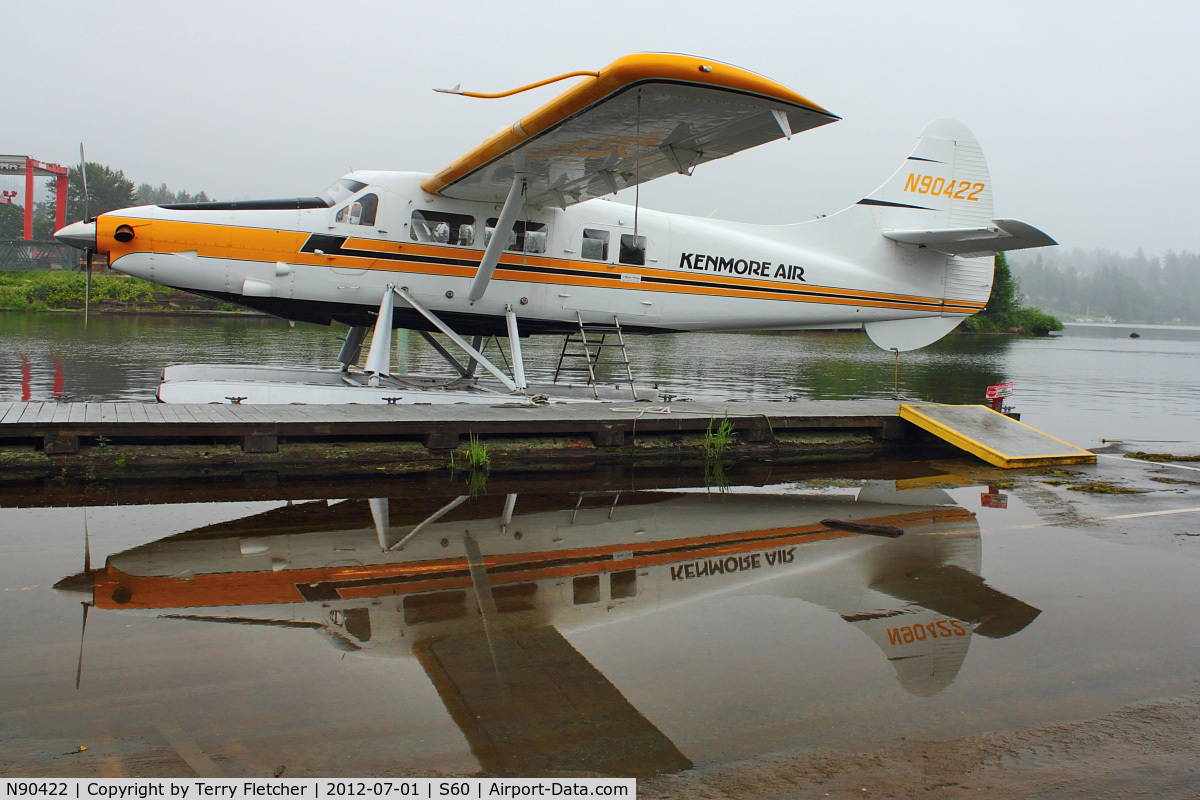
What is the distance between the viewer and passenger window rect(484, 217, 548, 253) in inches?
406

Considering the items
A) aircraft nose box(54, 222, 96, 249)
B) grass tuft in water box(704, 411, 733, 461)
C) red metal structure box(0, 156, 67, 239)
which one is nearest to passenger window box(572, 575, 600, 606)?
grass tuft in water box(704, 411, 733, 461)

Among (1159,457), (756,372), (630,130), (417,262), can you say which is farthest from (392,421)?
(756,372)

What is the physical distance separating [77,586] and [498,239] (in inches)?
251

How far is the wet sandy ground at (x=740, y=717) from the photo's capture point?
265cm

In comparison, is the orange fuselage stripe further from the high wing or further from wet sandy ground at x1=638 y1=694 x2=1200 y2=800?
wet sandy ground at x1=638 y1=694 x2=1200 y2=800

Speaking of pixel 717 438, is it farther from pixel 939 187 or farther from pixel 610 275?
pixel 939 187

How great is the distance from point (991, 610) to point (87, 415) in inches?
287

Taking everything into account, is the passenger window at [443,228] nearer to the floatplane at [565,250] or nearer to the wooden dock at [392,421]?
the floatplane at [565,250]

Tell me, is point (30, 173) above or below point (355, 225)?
above

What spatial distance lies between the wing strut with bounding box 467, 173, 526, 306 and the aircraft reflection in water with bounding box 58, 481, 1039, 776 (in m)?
3.92

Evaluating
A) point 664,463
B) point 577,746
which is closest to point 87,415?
point 664,463

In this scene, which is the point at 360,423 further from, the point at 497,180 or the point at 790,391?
the point at 790,391

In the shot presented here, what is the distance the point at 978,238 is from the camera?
11.2 m

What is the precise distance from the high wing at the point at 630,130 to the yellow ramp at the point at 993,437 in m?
4.05
